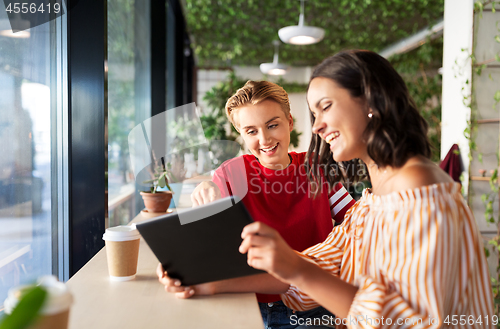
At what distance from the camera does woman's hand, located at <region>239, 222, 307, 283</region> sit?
2.53 feet

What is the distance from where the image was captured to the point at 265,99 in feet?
4.52

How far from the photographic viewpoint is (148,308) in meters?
0.89

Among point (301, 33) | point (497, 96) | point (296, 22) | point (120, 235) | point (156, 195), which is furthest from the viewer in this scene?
point (296, 22)

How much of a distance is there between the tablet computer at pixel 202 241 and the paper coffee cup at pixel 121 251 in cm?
15

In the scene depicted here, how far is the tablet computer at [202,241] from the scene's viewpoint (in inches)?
32.9

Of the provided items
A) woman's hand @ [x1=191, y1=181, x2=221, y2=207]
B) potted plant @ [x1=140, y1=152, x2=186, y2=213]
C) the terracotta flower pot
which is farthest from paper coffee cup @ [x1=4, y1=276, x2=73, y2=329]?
the terracotta flower pot

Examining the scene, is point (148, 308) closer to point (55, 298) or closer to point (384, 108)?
point (55, 298)

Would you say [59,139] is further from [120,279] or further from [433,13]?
A: [433,13]

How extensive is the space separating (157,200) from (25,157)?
0.78 meters

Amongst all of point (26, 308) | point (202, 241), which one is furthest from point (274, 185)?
point (26, 308)

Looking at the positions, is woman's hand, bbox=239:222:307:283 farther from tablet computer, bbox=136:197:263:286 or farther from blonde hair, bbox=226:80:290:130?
blonde hair, bbox=226:80:290:130

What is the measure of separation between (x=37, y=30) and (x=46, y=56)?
10 centimetres

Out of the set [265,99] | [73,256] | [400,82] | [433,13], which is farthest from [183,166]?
[433,13]

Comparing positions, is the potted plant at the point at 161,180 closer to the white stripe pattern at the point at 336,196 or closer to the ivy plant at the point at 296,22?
the white stripe pattern at the point at 336,196
